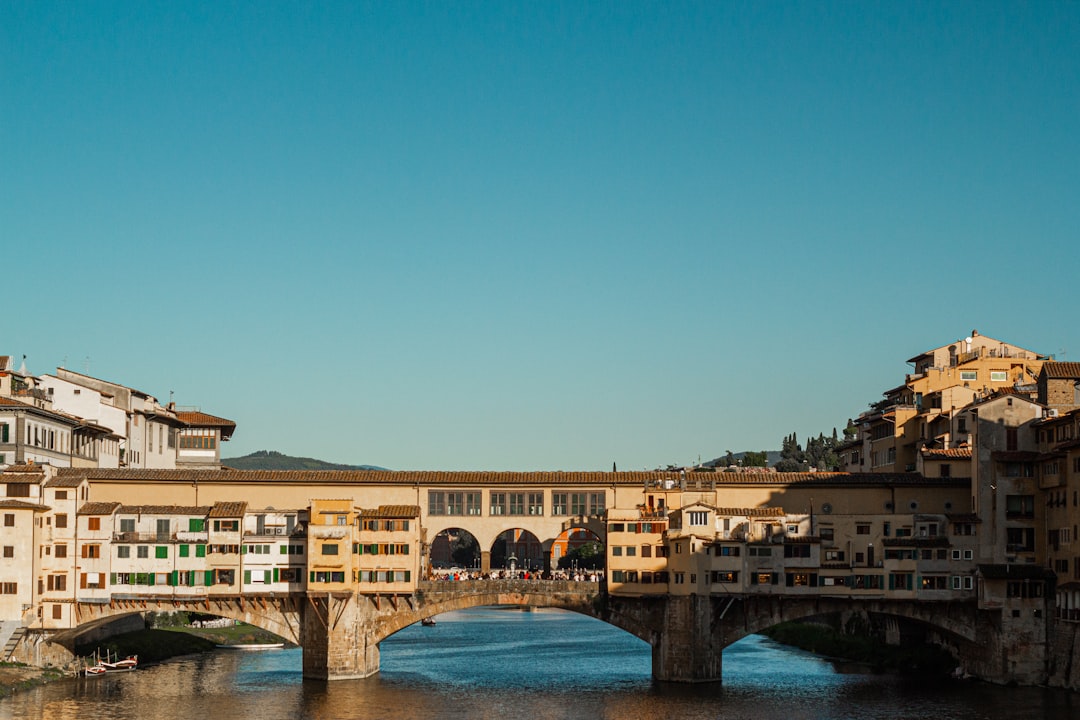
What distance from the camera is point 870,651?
327ft

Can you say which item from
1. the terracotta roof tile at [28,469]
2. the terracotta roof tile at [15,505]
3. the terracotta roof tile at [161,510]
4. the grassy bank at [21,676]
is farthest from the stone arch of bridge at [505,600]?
the terracotta roof tile at [28,469]

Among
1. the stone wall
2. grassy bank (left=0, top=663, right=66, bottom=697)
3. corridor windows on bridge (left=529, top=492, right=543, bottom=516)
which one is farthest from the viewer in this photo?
corridor windows on bridge (left=529, top=492, right=543, bottom=516)

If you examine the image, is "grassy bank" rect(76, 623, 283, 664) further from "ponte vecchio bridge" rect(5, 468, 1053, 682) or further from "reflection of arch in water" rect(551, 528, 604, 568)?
"reflection of arch in water" rect(551, 528, 604, 568)

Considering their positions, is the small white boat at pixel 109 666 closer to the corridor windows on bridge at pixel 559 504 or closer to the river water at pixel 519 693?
the river water at pixel 519 693

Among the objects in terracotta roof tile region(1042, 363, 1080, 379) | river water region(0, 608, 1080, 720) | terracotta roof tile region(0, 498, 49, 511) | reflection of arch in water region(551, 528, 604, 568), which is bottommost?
river water region(0, 608, 1080, 720)

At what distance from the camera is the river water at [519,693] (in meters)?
74.9

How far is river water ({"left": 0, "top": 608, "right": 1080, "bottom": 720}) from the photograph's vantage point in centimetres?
7494

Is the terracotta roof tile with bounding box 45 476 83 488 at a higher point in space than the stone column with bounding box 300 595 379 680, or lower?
higher

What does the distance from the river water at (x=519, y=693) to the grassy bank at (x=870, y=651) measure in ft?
8.28

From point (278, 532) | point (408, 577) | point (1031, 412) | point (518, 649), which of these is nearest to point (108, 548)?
point (278, 532)

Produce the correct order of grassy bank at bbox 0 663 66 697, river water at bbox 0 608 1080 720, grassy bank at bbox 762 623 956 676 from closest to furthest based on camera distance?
1. river water at bbox 0 608 1080 720
2. grassy bank at bbox 0 663 66 697
3. grassy bank at bbox 762 623 956 676

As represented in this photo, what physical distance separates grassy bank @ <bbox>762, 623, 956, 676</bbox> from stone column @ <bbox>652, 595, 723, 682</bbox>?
15.5 metres

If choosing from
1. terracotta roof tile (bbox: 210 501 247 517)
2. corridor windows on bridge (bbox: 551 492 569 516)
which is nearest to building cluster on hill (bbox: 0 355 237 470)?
terracotta roof tile (bbox: 210 501 247 517)

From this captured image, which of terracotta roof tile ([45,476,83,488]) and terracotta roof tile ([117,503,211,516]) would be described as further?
terracotta roof tile ([117,503,211,516])
